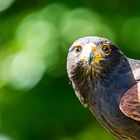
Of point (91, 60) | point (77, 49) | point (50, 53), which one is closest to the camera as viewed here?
point (91, 60)

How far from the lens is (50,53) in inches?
369

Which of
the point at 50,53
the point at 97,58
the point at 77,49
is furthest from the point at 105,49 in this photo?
the point at 50,53

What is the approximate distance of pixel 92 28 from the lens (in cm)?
958

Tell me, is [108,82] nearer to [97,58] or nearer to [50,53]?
[97,58]

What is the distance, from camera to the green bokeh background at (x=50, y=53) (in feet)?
31.0

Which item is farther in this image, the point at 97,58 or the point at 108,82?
the point at 108,82

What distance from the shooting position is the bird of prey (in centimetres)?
728

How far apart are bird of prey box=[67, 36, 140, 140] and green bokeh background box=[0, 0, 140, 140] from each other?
1924 mm

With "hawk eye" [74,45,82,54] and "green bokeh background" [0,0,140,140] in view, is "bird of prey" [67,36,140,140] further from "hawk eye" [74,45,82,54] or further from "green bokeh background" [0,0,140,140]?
"green bokeh background" [0,0,140,140]

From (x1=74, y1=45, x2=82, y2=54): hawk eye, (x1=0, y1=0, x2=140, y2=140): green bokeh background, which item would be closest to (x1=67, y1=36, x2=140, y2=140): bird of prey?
(x1=74, y1=45, x2=82, y2=54): hawk eye

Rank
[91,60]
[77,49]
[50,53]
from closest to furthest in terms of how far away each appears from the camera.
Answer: [91,60]
[77,49]
[50,53]

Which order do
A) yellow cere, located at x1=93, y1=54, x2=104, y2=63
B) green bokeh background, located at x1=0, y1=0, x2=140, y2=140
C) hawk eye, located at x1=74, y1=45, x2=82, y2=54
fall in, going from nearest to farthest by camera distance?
yellow cere, located at x1=93, y1=54, x2=104, y2=63, hawk eye, located at x1=74, y1=45, x2=82, y2=54, green bokeh background, located at x1=0, y1=0, x2=140, y2=140

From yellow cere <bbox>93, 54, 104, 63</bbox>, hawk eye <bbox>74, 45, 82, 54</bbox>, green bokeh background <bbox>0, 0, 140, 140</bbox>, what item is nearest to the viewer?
yellow cere <bbox>93, 54, 104, 63</bbox>

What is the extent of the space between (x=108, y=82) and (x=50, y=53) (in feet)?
6.60
